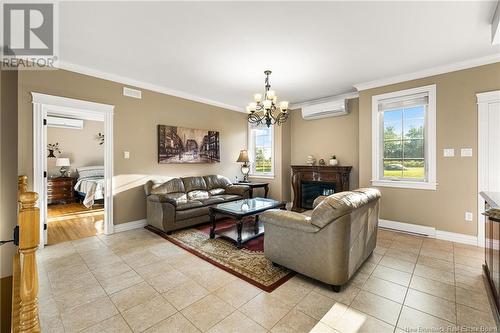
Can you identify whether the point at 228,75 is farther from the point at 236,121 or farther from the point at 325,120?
the point at 325,120

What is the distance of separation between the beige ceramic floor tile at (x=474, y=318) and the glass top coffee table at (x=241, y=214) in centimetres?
226

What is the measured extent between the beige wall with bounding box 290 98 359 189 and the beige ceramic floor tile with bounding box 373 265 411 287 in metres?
2.53

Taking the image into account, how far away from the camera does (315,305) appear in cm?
194

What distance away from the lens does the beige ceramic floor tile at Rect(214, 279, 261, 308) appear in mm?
2010

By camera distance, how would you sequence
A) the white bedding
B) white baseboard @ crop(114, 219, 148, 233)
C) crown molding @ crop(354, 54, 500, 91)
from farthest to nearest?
the white bedding < white baseboard @ crop(114, 219, 148, 233) < crown molding @ crop(354, 54, 500, 91)

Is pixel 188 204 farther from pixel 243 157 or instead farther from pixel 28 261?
pixel 28 261

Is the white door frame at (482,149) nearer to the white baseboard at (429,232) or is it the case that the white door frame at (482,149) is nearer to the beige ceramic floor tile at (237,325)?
the white baseboard at (429,232)

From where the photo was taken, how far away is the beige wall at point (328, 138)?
4.85 m

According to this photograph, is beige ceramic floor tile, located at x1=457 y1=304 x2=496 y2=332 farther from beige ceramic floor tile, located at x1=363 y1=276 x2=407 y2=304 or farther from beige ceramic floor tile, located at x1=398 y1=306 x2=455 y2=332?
beige ceramic floor tile, located at x1=363 y1=276 x2=407 y2=304

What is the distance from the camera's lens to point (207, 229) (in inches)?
158

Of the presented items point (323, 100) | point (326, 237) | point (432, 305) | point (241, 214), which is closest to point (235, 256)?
point (241, 214)

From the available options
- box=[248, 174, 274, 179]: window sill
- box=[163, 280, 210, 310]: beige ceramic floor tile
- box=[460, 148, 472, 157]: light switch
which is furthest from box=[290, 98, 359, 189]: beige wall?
box=[163, 280, 210, 310]: beige ceramic floor tile

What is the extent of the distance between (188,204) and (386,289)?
3044 mm

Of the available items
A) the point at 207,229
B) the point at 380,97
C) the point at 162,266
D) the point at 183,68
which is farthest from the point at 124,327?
the point at 380,97
